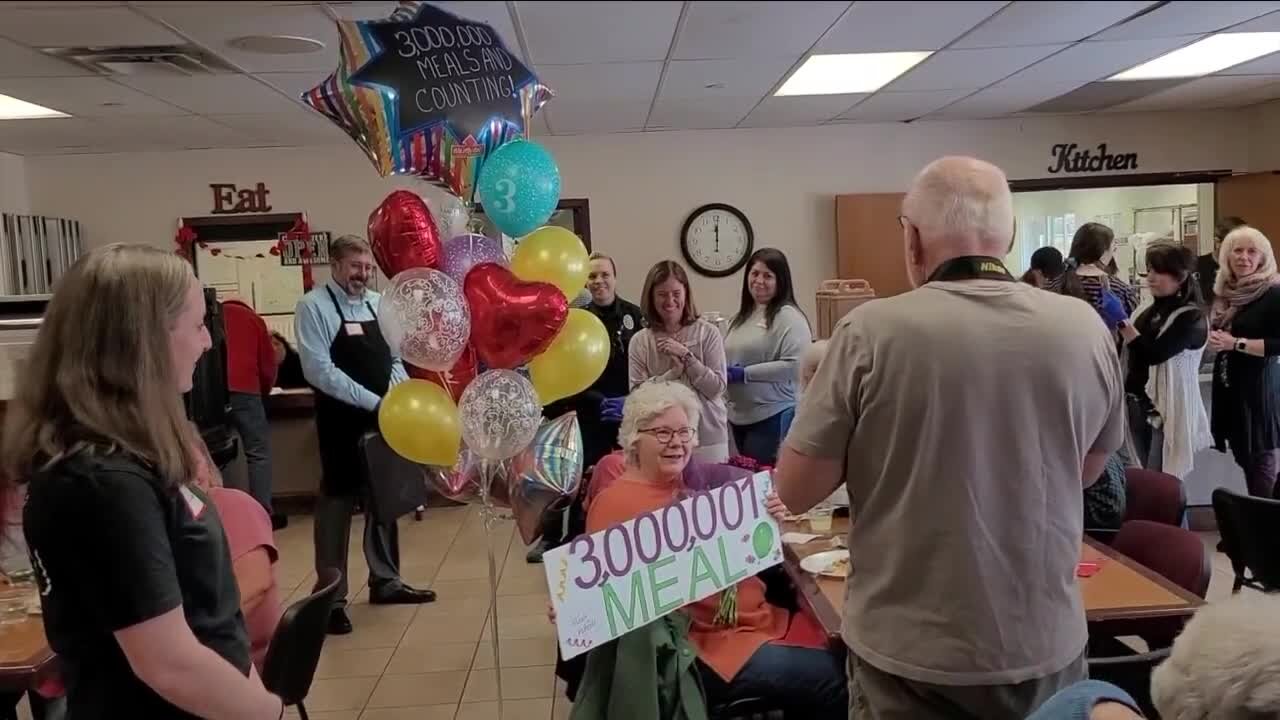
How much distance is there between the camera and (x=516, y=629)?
3.99 meters

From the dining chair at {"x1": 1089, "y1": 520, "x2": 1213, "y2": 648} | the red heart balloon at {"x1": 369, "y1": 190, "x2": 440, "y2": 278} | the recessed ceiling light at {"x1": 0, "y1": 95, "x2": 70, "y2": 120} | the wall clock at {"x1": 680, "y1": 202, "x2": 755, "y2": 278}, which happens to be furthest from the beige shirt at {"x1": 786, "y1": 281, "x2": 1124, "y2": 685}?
the wall clock at {"x1": 680, "y1": 202, "x2": 755, "y2": 278}

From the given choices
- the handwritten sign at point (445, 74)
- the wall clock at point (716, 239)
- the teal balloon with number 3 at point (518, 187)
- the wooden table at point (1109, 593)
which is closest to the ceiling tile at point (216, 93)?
the teal balloon with number 3 at point (518, 187)

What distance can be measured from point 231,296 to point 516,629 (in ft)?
12.2

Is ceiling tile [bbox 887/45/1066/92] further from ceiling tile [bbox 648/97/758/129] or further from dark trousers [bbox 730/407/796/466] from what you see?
dark trousers [bbox 730/407/796/466]

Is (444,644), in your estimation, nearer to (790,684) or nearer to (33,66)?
(790,684)

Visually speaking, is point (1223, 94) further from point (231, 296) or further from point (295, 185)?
point (231, 296)

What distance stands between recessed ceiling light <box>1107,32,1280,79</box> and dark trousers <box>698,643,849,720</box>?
2308 millimetres

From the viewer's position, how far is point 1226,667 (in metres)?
1.15

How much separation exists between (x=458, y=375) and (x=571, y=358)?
11.7 inches

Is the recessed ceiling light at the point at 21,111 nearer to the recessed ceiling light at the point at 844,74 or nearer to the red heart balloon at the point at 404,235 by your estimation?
the red heart balloon at the point at 404,235

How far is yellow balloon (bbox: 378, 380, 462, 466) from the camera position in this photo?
2.29 m

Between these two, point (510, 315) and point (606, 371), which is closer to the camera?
point (510, 315)

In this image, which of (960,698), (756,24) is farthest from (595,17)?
(960,698)

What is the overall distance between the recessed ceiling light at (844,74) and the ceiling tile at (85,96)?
10.3 feet
